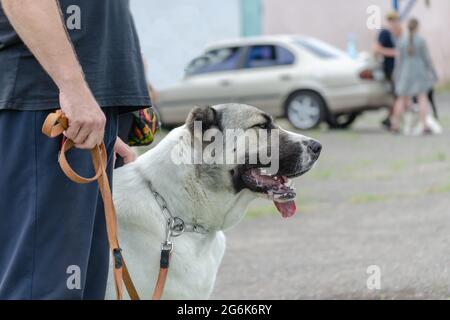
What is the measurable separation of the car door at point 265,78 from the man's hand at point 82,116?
13.2 metres

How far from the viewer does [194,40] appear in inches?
738

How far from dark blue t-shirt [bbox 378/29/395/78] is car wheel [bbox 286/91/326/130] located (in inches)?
49.0

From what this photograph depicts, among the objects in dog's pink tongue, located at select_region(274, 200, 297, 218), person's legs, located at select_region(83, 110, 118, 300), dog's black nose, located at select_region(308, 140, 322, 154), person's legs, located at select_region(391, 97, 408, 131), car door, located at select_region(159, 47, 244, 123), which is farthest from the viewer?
car door, located at select_region(159, 47, 244, 123)

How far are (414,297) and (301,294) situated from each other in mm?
681

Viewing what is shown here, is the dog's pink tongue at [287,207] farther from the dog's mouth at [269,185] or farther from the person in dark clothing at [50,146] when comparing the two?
the person in dark clothing at [50,146]

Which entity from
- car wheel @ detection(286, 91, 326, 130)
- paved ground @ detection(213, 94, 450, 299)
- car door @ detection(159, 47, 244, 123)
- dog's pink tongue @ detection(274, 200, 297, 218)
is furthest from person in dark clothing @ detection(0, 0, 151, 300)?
car wheel @ detection(286, 91, 326, 130)

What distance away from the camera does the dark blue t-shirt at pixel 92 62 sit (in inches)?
112

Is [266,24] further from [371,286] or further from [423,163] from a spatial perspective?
[371,286]

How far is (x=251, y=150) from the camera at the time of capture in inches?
154

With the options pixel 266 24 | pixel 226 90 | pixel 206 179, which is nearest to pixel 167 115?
pixel 226 90

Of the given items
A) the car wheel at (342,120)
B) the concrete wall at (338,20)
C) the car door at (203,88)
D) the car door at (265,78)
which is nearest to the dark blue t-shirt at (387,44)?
the car wheel at (342,120)

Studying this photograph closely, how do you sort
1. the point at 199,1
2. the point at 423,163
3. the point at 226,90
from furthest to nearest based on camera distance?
1. the point at 199,1
2. the point at 226,90
3. the point at 423,163

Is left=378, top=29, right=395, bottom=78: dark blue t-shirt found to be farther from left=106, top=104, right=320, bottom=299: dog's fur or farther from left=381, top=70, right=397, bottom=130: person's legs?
left=106, top=104, right=320, bottom=299: dog's fur

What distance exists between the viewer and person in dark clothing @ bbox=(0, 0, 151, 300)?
109 inches
